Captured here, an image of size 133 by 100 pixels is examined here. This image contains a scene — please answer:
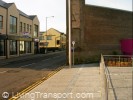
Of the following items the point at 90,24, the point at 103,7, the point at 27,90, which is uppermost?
the point at 103,7

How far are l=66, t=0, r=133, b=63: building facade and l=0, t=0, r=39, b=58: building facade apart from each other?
1686cm

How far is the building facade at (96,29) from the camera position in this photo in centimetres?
3338

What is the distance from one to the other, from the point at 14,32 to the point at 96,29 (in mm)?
22098

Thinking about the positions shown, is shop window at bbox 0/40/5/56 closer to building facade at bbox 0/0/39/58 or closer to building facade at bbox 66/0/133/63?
building facade at bbox 0/0/39/58

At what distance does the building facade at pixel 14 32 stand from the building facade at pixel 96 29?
1686cm

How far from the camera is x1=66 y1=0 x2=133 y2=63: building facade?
109 feet

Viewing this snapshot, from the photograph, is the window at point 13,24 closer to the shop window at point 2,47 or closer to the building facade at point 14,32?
the building facade at point 14,32

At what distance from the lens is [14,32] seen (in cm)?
5303

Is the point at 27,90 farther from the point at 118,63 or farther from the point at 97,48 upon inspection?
the point at 97,48

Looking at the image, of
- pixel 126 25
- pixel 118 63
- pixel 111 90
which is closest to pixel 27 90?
pixel 111 90

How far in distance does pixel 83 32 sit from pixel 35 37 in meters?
39.1

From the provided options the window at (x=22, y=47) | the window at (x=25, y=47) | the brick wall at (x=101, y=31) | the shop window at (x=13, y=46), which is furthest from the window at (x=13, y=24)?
the brick wall at (x=101, y=31)

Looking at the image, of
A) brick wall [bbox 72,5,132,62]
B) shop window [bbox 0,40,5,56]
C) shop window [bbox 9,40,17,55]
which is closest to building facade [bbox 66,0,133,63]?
brick wall [bbox 72,5,132,62]

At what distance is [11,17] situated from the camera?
51281 millimetres
